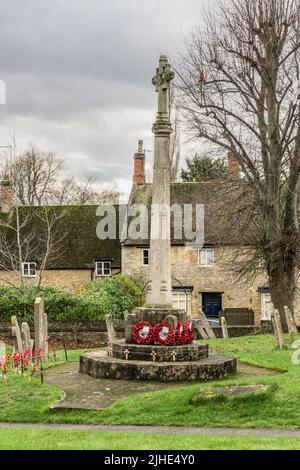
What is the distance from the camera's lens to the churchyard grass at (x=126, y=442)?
10.2m

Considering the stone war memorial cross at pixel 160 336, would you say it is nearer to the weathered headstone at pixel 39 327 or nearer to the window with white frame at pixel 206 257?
the weathered headstone at pixel 39 327

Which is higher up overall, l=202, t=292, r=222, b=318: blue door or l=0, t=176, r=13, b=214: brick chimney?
l=0, t=176, r=13, b=214: brick chimney

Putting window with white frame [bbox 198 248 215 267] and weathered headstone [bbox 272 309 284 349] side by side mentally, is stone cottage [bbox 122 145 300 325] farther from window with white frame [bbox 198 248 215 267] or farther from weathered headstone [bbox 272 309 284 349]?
weathered headstone [bbox 272 309 284 349]

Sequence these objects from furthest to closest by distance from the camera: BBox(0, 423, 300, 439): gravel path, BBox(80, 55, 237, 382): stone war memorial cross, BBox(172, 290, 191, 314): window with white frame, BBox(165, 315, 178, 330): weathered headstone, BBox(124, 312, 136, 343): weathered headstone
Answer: BBox(172, 290, 191, 314): window with white frame
BBox(124, 312, 136, 343): weathered headstone
BBox(165, 315, 178, 330): weathered headstone
BBox(80, 55, 237, 382): stone war memorial cross
BBox(0, 423, 300, 439): gravel path

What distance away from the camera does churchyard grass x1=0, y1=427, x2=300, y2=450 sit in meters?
10.2

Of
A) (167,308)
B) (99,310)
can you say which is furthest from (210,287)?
(167,308)

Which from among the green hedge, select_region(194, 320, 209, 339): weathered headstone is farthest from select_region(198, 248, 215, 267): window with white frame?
select_region(194, 320, 209, 339): weathered headstone

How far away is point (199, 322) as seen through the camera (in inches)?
1123

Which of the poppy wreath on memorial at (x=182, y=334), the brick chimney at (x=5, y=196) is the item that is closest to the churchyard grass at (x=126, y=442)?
the poppy wreath on memorial at (x=182, y=334)

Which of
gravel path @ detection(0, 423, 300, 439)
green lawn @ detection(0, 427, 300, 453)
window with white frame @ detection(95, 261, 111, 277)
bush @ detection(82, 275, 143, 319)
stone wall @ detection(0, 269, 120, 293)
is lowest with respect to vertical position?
gravel path @ detection(0, 423, 300, 439)

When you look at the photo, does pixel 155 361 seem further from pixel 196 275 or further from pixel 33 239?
pixel 33 239

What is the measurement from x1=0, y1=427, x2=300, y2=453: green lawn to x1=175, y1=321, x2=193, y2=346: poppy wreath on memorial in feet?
18.7

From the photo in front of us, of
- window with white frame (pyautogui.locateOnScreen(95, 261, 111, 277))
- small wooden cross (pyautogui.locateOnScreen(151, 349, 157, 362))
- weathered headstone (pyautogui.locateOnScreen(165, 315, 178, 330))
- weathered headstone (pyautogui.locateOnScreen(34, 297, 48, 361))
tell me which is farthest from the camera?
window with white frame (pyautogui.locateOnScreen(95, 261, 111, 277))
